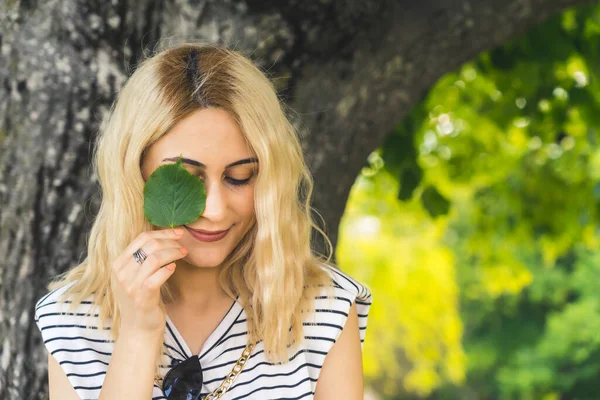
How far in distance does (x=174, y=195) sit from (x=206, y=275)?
0.48m

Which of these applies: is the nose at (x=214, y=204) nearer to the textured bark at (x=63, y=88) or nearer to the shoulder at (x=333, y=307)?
the shoulder at (x=333, y=307)

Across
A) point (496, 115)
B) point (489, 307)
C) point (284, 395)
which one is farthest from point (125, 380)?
point (489, 307)

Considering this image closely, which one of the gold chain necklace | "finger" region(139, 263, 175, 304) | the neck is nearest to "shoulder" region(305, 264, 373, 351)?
the gold chain necklace

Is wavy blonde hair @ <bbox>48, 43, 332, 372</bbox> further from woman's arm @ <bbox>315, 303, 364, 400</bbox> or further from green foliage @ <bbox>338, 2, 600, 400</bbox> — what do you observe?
green foliage @ <bbox>338, 2, 600, 400</bbox>

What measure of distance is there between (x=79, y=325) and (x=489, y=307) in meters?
32.1

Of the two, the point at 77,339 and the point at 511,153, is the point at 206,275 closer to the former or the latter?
the point at 77,339

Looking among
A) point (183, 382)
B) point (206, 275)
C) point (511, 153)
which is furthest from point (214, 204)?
point (511, 153)

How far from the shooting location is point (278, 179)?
215 cm

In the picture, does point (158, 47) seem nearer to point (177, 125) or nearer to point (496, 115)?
point (177, 125)

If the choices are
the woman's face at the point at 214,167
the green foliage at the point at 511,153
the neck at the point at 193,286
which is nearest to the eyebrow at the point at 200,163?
the woman's face at the point at 214,167

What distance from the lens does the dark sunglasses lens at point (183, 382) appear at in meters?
2.19

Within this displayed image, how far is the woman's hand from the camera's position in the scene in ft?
6.28

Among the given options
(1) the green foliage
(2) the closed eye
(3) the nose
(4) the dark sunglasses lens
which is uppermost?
(1) the green foliage

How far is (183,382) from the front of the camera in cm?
220
